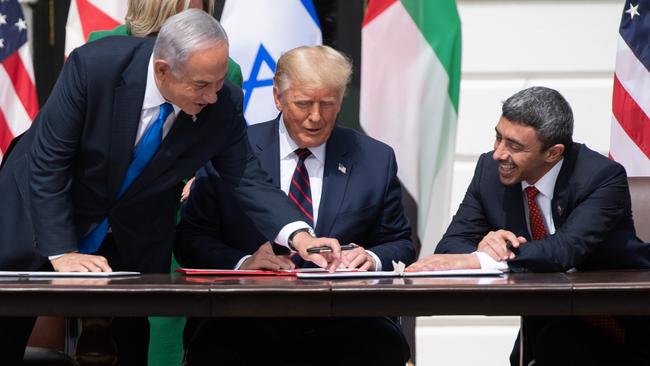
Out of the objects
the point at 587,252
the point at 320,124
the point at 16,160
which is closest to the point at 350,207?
the point at 320,124

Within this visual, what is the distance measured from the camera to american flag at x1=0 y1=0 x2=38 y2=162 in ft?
19.1

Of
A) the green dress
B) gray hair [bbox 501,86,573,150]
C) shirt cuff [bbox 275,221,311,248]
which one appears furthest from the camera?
the green dress

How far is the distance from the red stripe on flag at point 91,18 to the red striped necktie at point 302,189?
1832mm

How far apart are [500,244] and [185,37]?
1210mm

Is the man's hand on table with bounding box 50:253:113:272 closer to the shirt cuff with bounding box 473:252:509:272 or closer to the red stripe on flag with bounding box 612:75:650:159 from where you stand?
the shirt cuff with bounding box 473:252:509:272

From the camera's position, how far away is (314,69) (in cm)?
400

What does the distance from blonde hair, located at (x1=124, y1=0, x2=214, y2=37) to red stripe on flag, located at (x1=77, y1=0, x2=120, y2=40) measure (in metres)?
1.45

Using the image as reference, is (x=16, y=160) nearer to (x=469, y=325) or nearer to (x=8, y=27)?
(x=8, y=27)

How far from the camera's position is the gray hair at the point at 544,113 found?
3973mm

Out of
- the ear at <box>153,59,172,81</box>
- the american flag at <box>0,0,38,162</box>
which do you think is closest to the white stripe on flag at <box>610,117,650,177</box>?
the ear at <box>153,59,172,81</box>

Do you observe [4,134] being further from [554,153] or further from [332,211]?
[554,153]

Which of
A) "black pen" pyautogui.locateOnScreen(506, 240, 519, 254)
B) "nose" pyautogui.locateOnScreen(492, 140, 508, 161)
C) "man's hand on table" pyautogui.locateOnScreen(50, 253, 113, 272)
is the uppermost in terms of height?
"nose" pyautogui.locateOnScreen(492, 140, 508, 161)

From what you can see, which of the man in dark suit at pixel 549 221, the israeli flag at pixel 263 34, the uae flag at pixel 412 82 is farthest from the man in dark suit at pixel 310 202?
the uae flag at pixel 412 82

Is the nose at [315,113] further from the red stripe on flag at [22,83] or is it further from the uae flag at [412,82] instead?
the red stripe on flag at [22,83]
